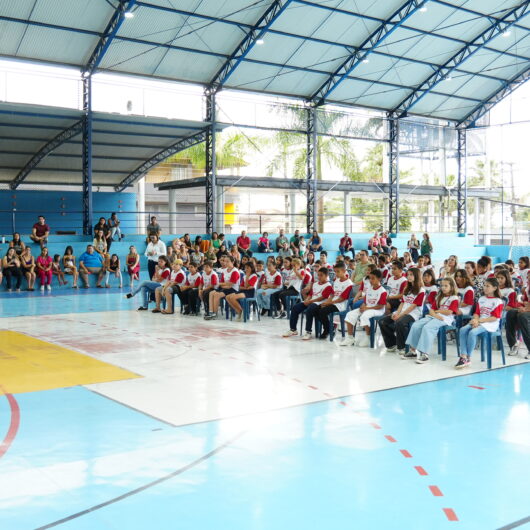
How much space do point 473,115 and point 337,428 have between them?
29.8 m

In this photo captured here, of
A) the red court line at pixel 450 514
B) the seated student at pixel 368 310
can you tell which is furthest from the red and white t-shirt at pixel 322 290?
the red court line at pixel 450 514

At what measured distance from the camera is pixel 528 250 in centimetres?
2598

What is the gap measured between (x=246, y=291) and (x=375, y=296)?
3.97 metres

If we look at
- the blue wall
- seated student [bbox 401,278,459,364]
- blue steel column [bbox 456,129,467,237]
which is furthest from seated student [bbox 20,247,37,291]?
blue steel column [bbox 456,129,467,237]

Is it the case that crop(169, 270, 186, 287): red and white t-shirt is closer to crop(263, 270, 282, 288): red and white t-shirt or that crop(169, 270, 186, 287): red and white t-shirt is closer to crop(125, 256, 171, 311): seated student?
crop(125, 256, 171, 311): seated student

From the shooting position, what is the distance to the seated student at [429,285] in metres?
9.88

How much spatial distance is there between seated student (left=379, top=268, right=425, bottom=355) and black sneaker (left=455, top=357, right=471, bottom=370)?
1017mm

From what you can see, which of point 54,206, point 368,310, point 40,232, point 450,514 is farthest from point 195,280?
point 54,206

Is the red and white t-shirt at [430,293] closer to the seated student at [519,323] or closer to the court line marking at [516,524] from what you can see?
the seated student at [519,323]

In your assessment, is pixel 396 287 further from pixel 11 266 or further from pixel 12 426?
pixel 11 266

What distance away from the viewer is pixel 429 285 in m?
10.1

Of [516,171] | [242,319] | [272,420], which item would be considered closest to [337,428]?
[272,420]

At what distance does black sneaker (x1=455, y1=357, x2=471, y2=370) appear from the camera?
8.70 m

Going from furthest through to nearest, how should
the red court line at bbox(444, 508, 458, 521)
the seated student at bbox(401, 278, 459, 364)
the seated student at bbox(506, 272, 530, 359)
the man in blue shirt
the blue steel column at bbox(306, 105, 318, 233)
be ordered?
the blue steel column at bbox(306, 105, 318, 233) < the man in blue shirt < the seated student at bbox(506, 272, 530, 359) < the seated student at bbox(401, 278, 459, 364) < the red court line at bbox(444, 508, 458, 521)
